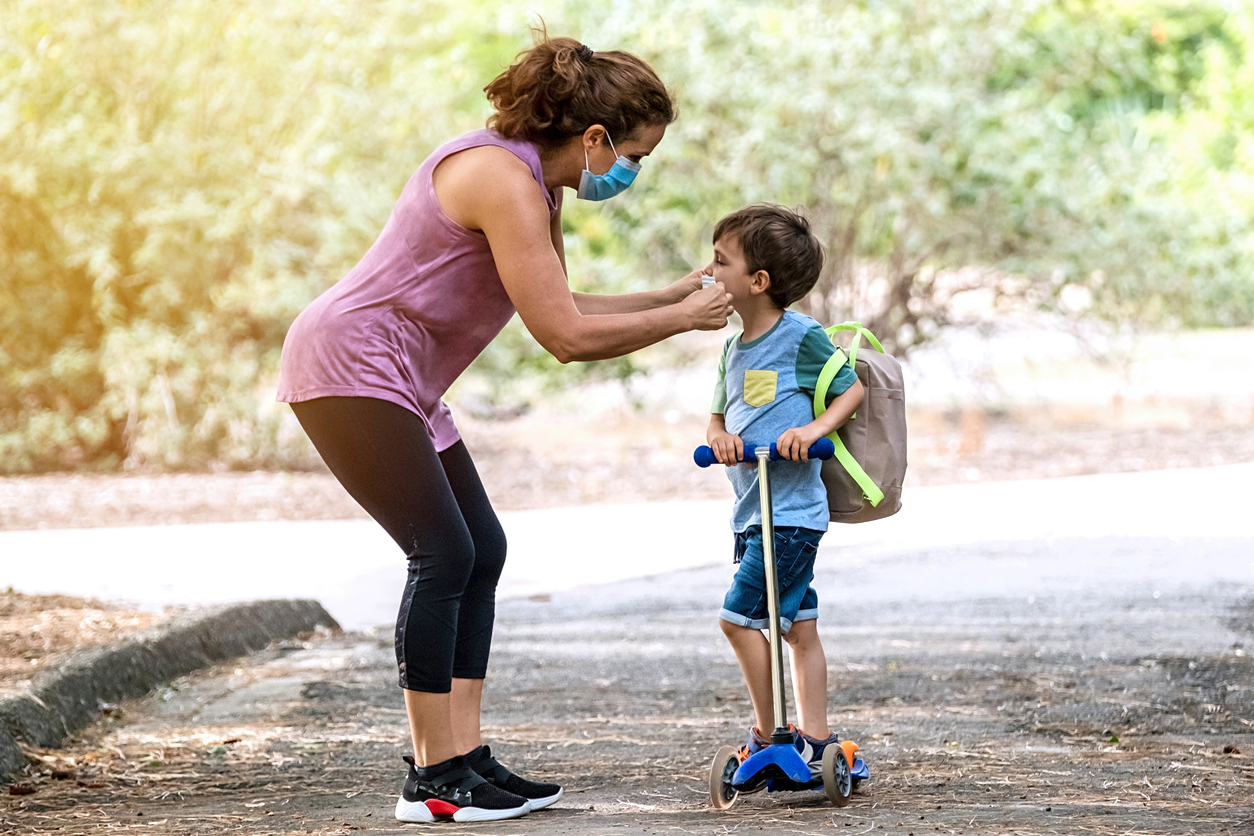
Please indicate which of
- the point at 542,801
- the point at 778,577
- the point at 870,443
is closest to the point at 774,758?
the point at 778,577

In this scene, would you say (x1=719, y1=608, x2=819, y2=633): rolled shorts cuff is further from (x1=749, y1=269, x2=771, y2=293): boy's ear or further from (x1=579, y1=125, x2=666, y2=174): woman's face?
(x1=579, y1=125, x2=666, y2=174): woman's face

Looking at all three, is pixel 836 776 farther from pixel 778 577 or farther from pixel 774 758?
pixel 778 577

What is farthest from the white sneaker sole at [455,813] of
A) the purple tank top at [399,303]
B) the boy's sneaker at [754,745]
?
the purple tank top at [399,303]

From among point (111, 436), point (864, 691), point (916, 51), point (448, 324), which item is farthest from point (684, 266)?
point (448, 324)

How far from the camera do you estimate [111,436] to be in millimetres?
15812

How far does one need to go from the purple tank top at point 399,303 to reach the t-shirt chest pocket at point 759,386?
74cm

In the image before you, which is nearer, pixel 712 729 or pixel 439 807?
pixel 439 807

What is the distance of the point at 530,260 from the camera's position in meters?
3.34

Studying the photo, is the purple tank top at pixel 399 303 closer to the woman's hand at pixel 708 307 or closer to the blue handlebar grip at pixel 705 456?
the woman's hand at pixel 708 307

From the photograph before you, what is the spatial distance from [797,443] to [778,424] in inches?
6.0

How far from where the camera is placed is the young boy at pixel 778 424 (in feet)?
12.4

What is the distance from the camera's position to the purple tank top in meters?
3.42

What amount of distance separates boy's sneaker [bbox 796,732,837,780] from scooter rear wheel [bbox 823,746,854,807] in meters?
0.09

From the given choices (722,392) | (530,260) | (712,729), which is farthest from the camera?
(712,729)
